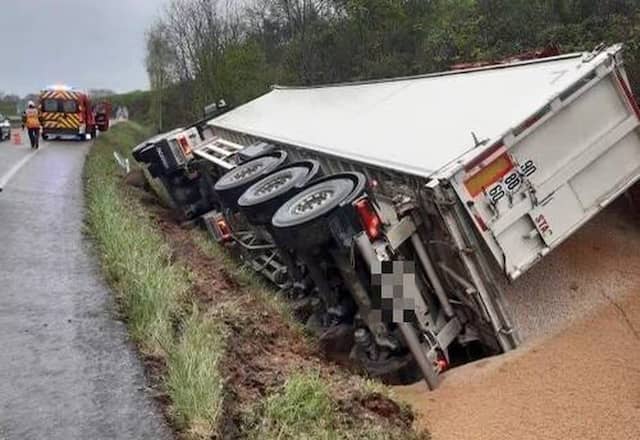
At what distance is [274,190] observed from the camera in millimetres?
6598

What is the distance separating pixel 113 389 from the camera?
3.88 m

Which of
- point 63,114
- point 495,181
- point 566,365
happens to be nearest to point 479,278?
point 495,181

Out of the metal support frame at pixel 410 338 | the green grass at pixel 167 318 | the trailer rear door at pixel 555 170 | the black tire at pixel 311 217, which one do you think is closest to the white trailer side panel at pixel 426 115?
the trailer rear door at pixel 555 170

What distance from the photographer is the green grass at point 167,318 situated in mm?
3539

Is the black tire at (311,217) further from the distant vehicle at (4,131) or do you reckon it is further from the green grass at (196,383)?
the distant vehicle at (4,131)

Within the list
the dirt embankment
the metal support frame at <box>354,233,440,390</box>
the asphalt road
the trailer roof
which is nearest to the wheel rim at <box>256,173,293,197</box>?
the trailer roof

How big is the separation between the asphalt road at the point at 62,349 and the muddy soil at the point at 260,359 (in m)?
0.50

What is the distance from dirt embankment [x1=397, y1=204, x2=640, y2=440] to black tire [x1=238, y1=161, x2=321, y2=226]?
208cm

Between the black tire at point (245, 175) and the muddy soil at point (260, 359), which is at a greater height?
the black tire at point (245, 175)

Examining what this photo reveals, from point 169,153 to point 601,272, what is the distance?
25.3 ft

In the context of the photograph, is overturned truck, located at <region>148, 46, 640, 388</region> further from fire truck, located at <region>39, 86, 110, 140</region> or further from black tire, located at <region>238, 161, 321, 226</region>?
fire truck, located at <region>39, 86, 110, 140</region>

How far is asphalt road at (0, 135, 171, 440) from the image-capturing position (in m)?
3.53

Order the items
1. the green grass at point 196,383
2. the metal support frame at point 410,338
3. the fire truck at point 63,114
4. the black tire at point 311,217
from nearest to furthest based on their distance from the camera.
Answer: the green grass at point 196,383 → the metal support frame at point 410,338 → the black tire at point 311,217 → the fire truck at point 63,114

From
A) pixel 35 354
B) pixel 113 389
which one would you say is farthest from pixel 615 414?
pixel 35 354
